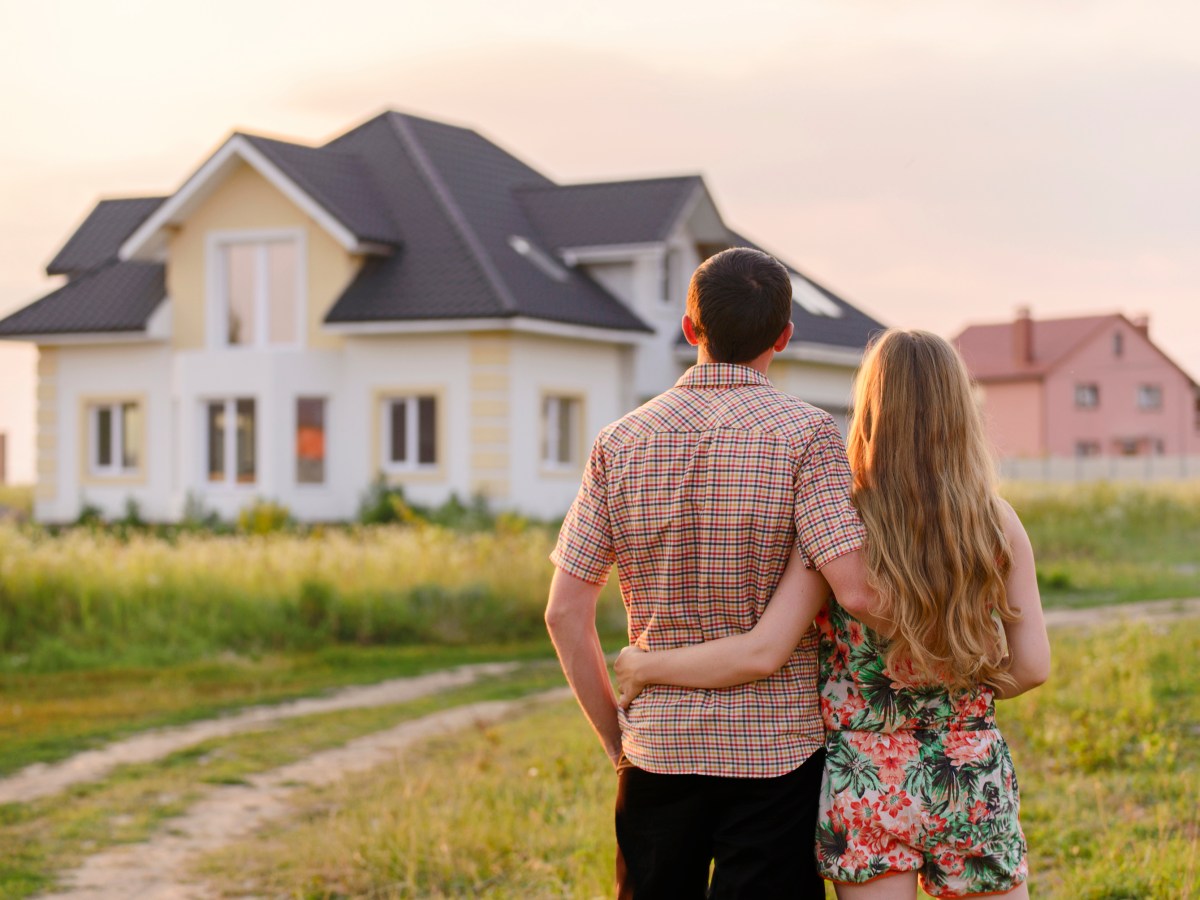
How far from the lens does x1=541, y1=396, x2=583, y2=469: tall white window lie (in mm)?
25375

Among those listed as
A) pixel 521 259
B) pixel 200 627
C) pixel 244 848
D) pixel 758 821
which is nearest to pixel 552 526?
pixel 521 259

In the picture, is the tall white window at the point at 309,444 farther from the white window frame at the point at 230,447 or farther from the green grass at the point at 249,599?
the green grass at the point at 249,599

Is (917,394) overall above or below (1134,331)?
below

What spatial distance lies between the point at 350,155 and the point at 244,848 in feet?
71.8

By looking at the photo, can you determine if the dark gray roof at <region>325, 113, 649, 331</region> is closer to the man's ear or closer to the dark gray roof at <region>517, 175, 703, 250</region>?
the dark gray roof at <region>517, 175, 703, 250</region>

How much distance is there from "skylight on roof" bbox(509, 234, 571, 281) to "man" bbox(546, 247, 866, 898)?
22350 mm

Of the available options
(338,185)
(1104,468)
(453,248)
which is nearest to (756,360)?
(453,248)

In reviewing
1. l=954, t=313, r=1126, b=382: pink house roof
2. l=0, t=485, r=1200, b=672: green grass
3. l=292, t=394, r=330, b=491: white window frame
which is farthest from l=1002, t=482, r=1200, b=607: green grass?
l=954, t=313, r=1126, b=382: pink house roof

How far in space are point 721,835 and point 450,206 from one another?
74.7ft

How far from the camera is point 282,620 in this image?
1384 cm

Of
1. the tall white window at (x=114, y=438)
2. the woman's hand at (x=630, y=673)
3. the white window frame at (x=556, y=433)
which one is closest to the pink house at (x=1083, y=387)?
the white window frame at (x=556, y=433)

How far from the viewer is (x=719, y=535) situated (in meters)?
3.34

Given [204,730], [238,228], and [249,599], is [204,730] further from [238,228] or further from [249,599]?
[238,228]

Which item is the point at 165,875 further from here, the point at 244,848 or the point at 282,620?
the point at 282,620
